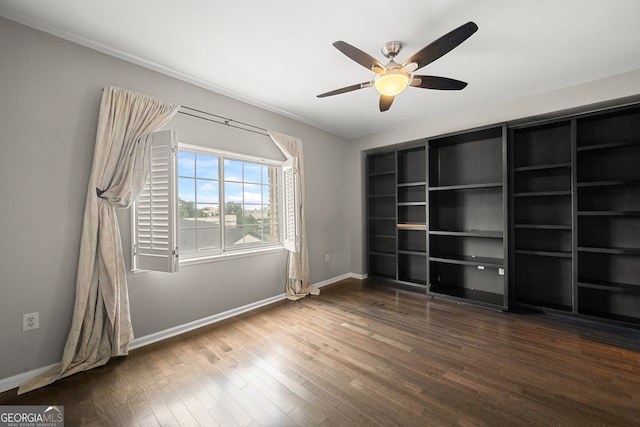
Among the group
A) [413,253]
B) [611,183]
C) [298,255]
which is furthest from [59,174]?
[611,183]

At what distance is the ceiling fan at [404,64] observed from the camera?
1.60m

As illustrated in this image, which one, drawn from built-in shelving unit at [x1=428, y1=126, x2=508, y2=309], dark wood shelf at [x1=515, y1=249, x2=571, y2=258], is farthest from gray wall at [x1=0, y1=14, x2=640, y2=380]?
dark wood shelf at [x1=515, y1=249, x2=571, y2=258]

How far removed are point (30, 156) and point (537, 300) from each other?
5.32 m

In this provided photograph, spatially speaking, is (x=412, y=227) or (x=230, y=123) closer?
(x=230, y=123)

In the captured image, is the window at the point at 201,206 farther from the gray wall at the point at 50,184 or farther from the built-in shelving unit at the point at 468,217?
the built-in shelving unit at the point at 468,217

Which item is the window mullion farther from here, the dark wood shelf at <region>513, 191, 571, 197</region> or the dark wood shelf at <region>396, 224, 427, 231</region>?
Result: the dark wood shelf at <region>513, 191, 571, 197</region>

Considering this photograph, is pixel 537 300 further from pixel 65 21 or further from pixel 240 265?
pixel 65 21

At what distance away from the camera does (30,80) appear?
1845 mm

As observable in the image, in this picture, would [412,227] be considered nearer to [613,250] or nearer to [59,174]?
[613,250]

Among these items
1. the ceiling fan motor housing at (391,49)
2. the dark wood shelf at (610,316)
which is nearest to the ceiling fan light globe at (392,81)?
the ceiling fan motor housing at (391,49)

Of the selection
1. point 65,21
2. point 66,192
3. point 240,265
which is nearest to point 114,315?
point 66,192

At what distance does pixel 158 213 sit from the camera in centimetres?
232

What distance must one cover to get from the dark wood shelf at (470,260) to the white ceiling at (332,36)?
2.11 m

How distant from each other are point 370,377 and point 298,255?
1986mm
